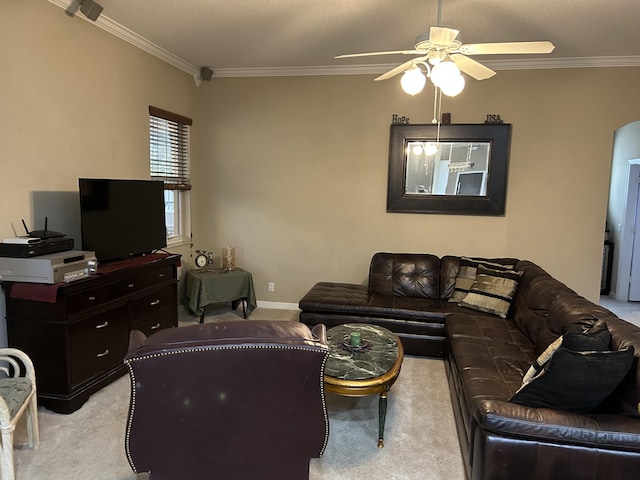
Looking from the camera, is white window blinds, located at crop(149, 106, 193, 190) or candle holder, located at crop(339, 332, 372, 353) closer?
candle holder, located at crop(339, 332, 372, 353)

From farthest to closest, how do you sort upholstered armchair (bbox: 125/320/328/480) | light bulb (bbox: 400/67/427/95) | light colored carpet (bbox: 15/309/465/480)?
light bulb (bbox: 400/67/427/95)
light colored carpet (bbox: 15/309/465/480)
upholstered armchair (bbox: 125/320/328/480)

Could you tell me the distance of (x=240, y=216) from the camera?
17.5 ft

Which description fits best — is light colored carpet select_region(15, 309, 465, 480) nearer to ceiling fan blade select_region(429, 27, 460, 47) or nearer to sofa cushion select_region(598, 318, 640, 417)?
sofa cushion select_region(598, 318, 640, 417)

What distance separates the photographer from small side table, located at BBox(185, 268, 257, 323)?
181 inches

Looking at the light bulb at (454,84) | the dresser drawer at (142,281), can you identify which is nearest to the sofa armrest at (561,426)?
the light bulb at (454,84)

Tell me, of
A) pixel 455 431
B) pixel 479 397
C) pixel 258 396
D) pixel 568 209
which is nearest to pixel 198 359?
pixel 258 396

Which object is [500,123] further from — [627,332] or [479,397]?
[479,397]

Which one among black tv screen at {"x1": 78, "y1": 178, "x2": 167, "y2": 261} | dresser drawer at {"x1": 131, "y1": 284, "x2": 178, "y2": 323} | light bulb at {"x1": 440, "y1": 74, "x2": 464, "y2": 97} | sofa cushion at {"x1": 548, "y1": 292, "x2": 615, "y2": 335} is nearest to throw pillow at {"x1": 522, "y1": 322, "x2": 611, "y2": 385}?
sofa cushion at {"x1": 548, "y1": 292, "x2": 615, "y2": 335}

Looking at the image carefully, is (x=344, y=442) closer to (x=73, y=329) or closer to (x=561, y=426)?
(x=561, y=426)

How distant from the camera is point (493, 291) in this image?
12.4ft

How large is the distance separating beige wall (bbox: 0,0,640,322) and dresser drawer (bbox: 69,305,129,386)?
111 cm

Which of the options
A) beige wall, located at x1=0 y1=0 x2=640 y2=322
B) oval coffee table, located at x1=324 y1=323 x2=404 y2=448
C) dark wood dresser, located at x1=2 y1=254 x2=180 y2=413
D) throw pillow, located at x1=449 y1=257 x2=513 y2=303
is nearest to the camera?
oval coffee table, located at x1=324 y1=323 x2=404 y2=448

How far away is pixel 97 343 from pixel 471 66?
3176 millimetres

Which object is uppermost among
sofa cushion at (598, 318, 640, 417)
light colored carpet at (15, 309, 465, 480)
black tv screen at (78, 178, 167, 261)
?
black tv screen at (78, 178, 167, 261)
